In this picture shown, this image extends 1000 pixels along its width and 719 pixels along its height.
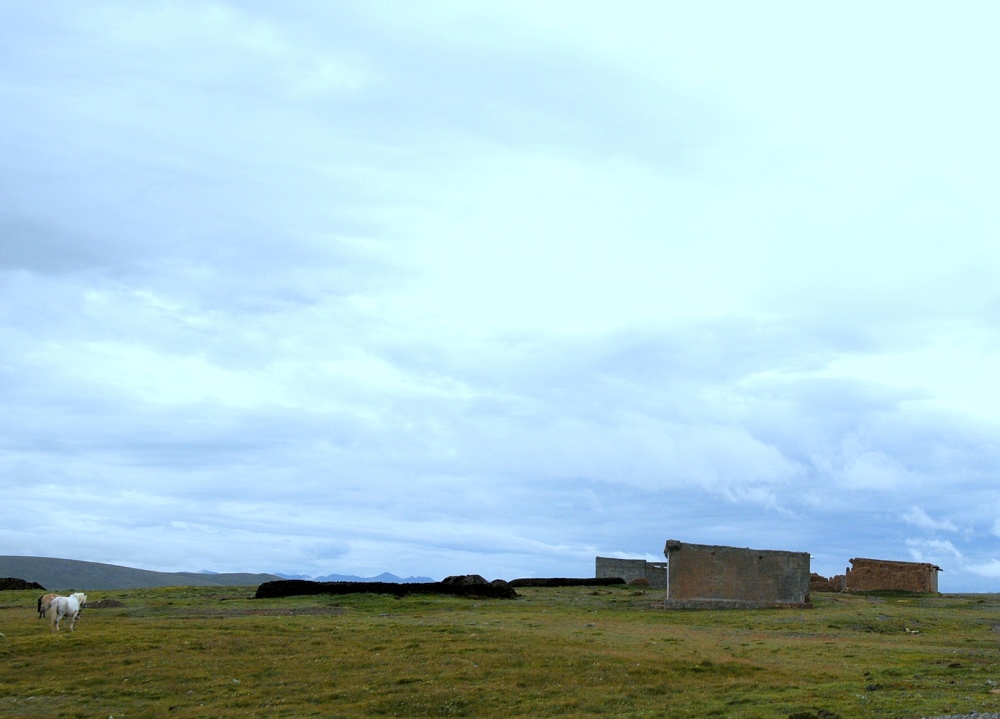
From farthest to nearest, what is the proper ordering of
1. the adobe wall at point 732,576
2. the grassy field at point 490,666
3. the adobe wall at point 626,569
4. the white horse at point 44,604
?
the adobe wall at point 626,569, the adobe wall at point 732,576, the white horse at point 44,604, the grassy field at point 490,666

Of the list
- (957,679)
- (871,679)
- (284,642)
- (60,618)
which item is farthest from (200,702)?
(957,679)

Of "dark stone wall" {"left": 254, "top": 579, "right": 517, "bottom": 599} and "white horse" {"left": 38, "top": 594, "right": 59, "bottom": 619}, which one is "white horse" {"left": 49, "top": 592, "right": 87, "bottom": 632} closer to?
"white horse" {"left": 38, "top": 594, "right": 59, "bottom": 619}

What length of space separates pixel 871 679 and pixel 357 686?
1322 centimetres

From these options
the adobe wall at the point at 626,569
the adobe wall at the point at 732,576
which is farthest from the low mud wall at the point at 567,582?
the adobe wall at the point at 732,576

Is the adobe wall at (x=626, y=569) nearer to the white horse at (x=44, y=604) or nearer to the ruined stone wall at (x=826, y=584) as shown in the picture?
the ruined stone wall at (x=826, y=584)

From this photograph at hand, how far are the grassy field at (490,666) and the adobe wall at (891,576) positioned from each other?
78.0 ft

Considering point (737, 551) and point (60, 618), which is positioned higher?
point (737, 551)

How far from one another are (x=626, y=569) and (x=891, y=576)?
1913cm

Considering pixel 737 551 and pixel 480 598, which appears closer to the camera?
pixel 737 551

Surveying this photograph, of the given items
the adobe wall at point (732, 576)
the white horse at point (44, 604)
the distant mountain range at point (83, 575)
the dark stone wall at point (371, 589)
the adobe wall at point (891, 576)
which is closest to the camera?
the white horse at point (44, 604)

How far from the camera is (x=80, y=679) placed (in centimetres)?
2731

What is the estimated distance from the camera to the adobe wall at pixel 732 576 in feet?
162

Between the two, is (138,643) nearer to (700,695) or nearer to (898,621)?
(700,695)

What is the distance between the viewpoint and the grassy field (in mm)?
23719
